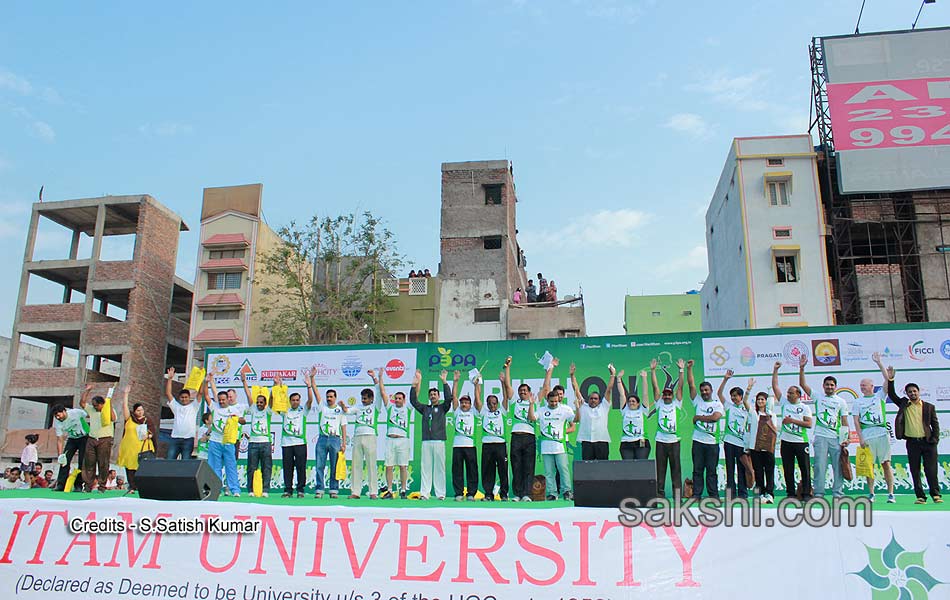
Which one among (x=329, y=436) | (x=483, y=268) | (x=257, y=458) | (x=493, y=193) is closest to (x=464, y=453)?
(x=329, y=436)

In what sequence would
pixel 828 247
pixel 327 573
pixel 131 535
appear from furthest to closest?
pixel 828 247 → pixel 131 535 → pixel 327 573

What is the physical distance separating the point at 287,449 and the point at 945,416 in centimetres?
1083

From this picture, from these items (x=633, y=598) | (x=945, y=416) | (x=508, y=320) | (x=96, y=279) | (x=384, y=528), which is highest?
(x=96, y=279)

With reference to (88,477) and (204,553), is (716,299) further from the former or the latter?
(204,553)

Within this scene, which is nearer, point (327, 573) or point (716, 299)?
point (327, 573)

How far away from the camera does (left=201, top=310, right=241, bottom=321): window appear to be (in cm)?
3328

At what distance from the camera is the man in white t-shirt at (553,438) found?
35.1 ft

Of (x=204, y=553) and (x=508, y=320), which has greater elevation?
Result: (x=508, y=320)

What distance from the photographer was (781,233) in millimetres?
27453

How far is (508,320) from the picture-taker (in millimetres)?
29719

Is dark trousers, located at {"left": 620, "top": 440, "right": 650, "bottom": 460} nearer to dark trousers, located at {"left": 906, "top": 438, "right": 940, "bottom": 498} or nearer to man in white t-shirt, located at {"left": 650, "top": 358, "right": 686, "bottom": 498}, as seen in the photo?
man in white t-shirt, located at {"left": 650, "top": 358, "right": 686, "bottom": 498}

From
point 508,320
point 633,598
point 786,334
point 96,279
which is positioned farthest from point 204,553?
point 96,279

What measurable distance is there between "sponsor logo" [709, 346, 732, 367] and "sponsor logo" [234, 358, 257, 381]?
29.1ft

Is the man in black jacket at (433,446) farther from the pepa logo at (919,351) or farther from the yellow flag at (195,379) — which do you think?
the pepa logo at (919,351)
